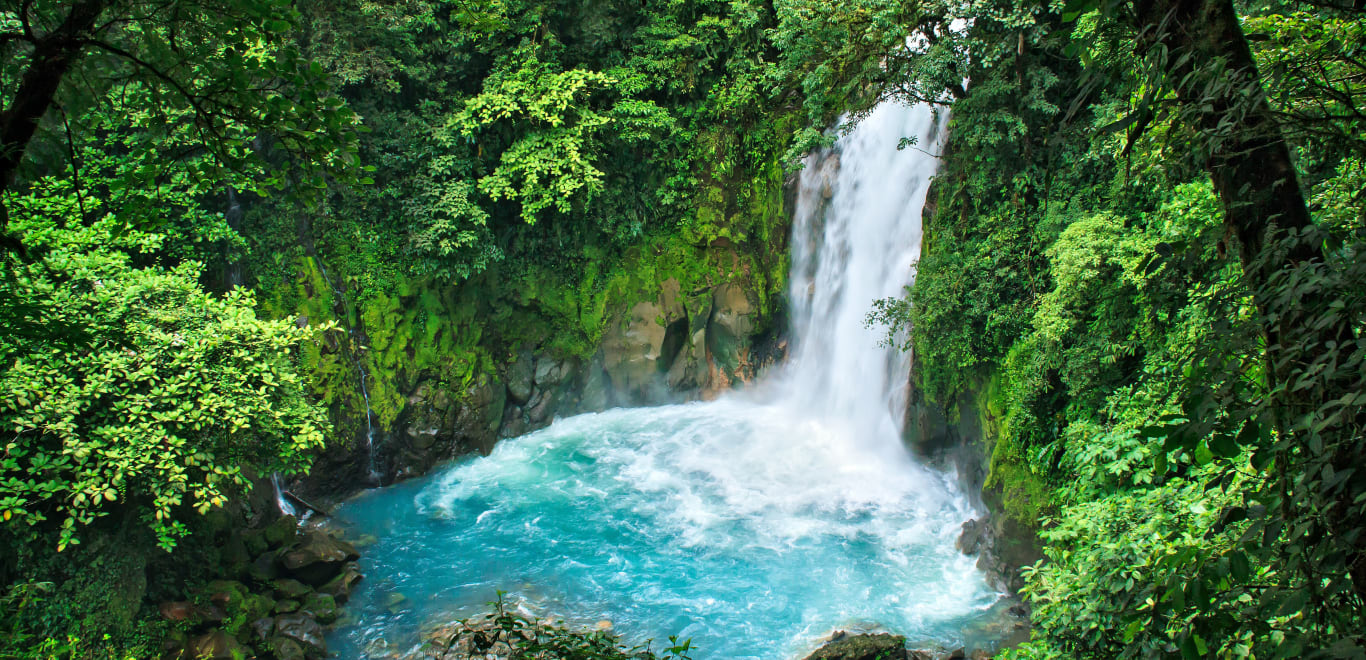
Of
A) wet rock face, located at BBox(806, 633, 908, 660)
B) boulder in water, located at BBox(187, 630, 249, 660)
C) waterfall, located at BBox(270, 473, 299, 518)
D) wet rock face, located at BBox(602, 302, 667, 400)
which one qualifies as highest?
wet rock face, located at BBox(602, 302, 667, 400)

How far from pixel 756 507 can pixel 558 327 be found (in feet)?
20.1

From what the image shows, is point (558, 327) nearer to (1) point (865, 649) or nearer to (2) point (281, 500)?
(2) point (281, 500)

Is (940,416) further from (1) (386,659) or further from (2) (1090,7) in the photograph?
(2) (1090,7)

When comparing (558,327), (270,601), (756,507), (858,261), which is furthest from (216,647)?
(858,261)

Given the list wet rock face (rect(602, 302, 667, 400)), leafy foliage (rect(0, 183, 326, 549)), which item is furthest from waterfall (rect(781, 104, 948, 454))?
leafy foliage (rect(0, 183, 326, 549))

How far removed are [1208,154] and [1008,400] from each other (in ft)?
23.8

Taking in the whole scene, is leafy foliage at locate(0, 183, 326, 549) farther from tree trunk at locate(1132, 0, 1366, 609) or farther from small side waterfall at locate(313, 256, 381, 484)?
tree trunk at locate(1132, 0, 1366, 609)

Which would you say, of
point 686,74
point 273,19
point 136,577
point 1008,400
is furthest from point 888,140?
point 136,577

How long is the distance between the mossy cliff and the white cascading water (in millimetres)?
526

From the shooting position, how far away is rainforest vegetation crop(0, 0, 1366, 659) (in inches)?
77.3

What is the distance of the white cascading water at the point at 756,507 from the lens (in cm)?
866

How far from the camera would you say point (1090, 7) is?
2.04 m

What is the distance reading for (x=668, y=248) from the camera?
15.0 metres

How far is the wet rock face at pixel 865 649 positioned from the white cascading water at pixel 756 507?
0.69 m
